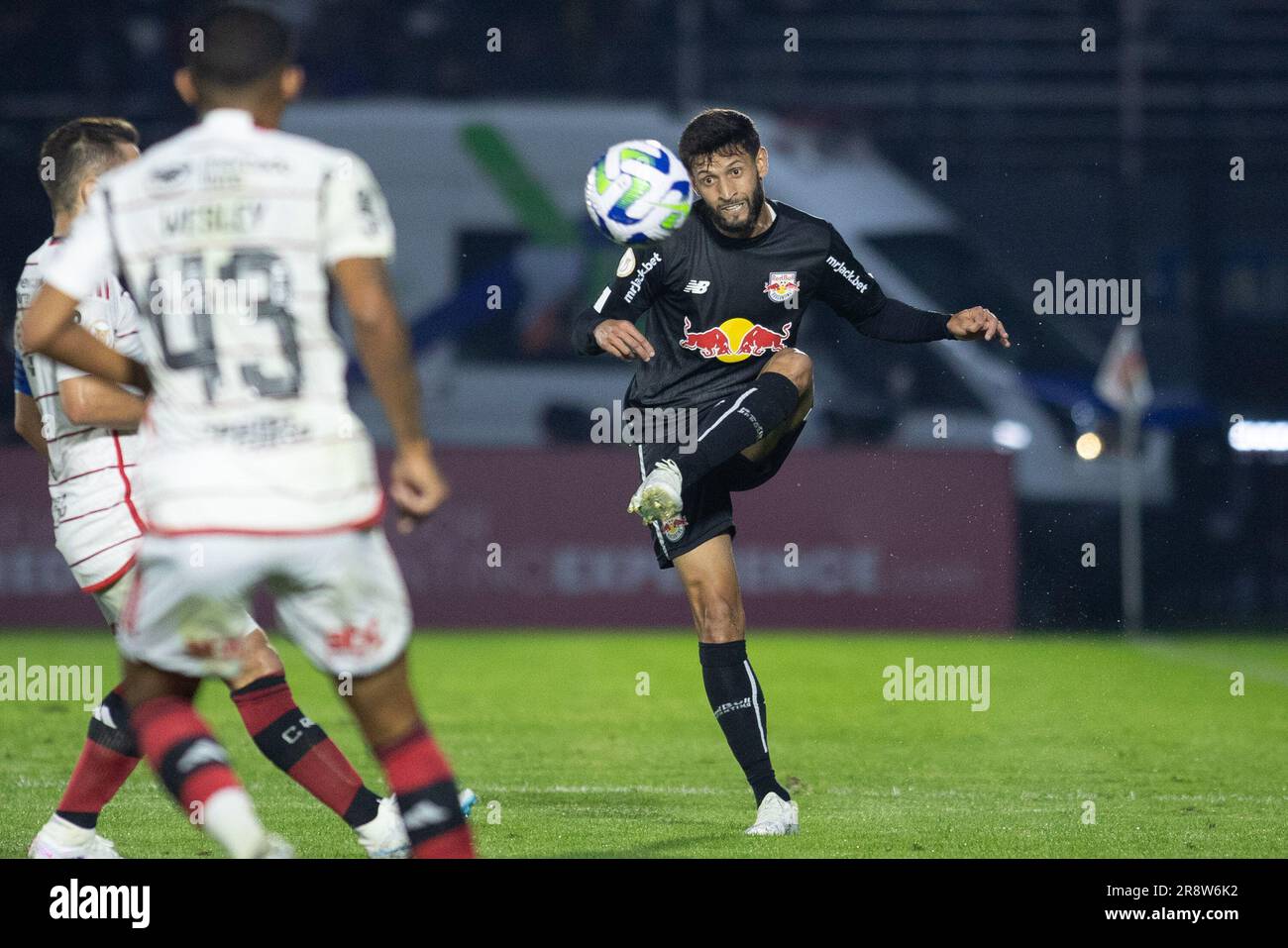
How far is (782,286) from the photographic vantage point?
643cm

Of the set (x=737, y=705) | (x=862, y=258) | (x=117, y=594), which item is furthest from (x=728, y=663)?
(x=862, y=258)

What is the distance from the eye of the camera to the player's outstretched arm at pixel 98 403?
16.4 feet

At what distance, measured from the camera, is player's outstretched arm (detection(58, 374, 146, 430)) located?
5.01 meters

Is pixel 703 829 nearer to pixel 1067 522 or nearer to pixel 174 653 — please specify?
pixel 174 653

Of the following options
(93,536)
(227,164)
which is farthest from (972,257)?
(227,164)

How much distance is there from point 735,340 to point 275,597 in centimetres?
273

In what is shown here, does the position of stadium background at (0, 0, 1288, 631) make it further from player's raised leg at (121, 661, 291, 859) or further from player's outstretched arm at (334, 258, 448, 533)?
player's outstretched arm at (334, 258, 448, 533)

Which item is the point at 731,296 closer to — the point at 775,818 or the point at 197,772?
the point at 775,818

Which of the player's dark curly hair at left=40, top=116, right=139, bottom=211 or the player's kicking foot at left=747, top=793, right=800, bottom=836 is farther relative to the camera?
the player's kicking foot at left=747, top=793, right=800, bottom=836

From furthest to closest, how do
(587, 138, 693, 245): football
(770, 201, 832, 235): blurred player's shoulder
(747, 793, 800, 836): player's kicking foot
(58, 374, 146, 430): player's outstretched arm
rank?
(770, 201, 832, 235): blurred player's shoulder < (587, 138, 693, 245): football < (747, 793, 800, 836): player's kicking foot < (58, 374, 146, 430): player's outstretched arm

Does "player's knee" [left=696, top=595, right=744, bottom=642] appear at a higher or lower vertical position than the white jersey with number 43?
lower

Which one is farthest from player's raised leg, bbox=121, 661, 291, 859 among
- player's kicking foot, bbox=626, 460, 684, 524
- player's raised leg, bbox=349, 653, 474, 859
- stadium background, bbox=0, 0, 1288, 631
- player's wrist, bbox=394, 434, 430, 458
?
stadium background, bbox=0, 0, 1288, 631

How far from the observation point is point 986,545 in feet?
49.3

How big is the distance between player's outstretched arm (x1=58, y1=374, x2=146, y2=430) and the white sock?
1.26 metres
